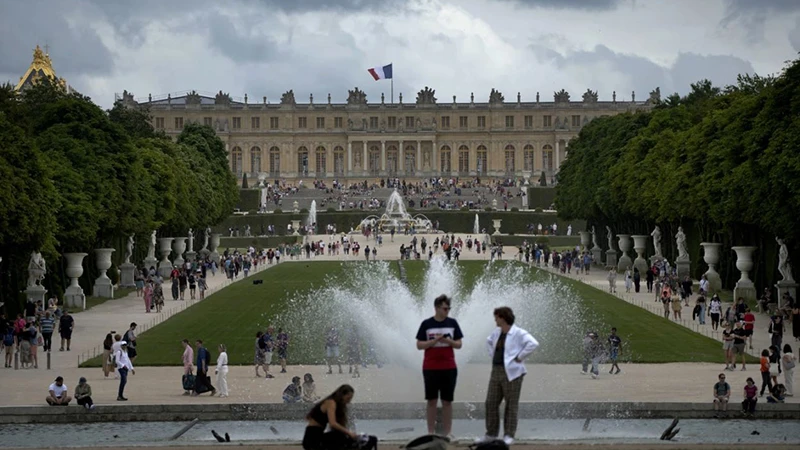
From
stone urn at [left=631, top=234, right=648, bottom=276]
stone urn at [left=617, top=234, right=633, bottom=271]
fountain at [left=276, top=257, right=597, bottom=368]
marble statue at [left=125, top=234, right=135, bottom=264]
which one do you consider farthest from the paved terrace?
stone urn at [left=617, top=234, right=633, bottom=271]

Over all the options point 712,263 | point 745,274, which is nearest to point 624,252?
point 712,263

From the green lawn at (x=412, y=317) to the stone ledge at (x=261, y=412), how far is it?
2074 mm

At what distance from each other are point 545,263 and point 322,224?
41.5 m

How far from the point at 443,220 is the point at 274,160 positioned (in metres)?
53.4

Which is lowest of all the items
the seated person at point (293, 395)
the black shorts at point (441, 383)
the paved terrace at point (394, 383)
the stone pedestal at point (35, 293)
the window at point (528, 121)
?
the paved terrace at point (394, 383)

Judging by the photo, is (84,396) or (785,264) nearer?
(84,396)

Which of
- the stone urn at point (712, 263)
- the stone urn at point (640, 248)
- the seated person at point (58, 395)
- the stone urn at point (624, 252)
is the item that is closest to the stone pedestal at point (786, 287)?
the stone urn at point (712, 263)

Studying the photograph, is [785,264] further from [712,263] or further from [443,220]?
[443,220]

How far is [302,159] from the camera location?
160875 millimetres

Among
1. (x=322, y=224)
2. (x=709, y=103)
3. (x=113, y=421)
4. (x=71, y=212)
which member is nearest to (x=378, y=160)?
(x=322, y=224)

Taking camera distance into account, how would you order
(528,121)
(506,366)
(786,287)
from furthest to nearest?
(528,121) → (786,287) → (506,366)

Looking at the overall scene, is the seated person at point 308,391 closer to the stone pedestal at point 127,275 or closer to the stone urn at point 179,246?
the stone pedestal at point 127,275

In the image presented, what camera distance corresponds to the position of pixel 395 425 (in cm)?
1962

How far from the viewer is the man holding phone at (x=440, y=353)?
51.8 ft
